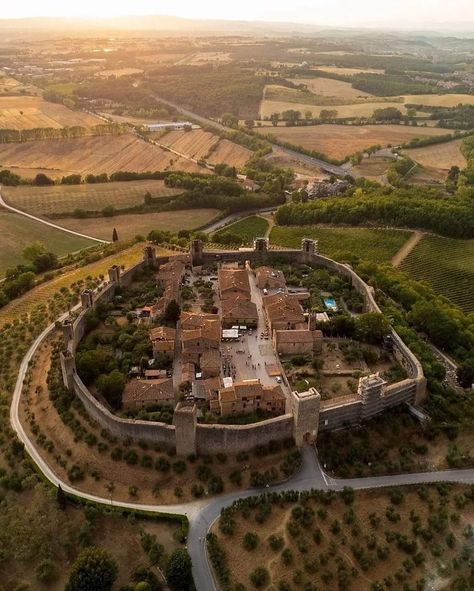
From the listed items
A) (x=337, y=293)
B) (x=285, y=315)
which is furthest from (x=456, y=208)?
(x=285, y=315)

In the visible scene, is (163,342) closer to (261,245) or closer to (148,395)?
(148,395)

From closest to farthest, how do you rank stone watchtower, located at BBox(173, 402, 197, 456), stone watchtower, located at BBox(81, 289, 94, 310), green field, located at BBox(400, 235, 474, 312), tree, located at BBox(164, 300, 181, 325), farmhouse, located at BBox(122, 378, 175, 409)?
stone watchtower, located at BBox(173, 402, 197, 456)
farmhouse, located at BBox(122, 378, 175, 409)
tree, located at BBox(164, 300, 181, 325)
stone watchtower, located at BBox(81, 289, 94, 310)
green field, located at BBox(400, 235, 474, 312)

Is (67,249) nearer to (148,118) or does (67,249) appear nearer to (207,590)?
(207,590)

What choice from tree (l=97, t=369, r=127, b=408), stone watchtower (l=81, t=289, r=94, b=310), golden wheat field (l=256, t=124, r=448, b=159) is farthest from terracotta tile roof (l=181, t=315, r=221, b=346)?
golden wheat field (l=256, t=124, r=448, b=159)

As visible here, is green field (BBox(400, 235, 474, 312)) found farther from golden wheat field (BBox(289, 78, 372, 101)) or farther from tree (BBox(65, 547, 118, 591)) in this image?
golden wheat field (BBox(289, 78, 372, 101))

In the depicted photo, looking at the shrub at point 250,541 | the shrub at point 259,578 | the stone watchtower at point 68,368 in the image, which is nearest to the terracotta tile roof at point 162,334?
the stone watchtower at point 68,368
